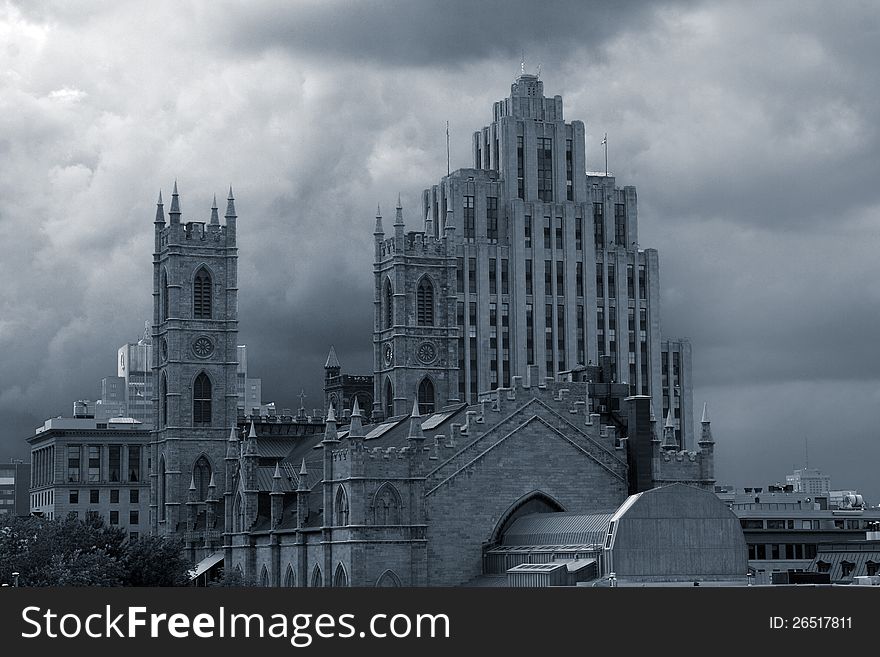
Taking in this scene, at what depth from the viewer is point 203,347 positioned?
15825cm

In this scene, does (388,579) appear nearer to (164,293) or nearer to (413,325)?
(164,293)

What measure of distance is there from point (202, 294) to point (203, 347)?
16.0 feet

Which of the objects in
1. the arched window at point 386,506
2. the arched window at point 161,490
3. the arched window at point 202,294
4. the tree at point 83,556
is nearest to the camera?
the tree at point 83,556

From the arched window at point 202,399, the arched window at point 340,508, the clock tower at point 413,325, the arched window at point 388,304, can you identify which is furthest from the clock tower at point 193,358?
the arched window at point 340,508

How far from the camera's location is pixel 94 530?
120 meters

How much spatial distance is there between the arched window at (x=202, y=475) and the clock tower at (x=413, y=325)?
1854 centimetres

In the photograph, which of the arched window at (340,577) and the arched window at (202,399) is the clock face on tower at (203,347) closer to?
the arched window at (202,399)

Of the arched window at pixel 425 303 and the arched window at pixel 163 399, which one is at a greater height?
the arched window at pixel 425 303

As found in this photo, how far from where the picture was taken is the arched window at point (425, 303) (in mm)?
172125

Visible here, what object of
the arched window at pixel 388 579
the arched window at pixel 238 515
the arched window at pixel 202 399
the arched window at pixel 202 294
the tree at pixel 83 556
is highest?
the arched window at pixel 202 294

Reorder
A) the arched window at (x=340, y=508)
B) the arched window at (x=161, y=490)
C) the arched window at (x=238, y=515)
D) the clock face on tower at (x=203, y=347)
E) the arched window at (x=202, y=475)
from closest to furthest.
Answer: the arched window at (x=340, y=508) → the arched window at (x=238, y=515) → the arched window at (x=161, y=490) → the arched window at (x=202, y=475) → the clock face on tower at (x=203, y=347)

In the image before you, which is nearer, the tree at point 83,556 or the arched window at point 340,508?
the tree at point 83,556

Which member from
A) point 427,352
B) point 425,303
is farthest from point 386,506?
point 425,303

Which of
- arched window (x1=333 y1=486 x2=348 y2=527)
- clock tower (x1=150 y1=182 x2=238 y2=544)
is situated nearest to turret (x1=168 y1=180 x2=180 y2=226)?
clock tower (x1=150 y1=182 x2=238 y2=544)
